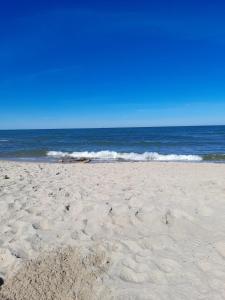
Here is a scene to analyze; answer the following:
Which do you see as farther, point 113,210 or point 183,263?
point 113,210

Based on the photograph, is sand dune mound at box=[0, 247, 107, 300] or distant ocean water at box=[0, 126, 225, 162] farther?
distant ocean water at box=[0, 126, 225, 162]

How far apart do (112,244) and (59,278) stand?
2.81ft

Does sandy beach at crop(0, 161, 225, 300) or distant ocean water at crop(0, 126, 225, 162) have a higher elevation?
sandy beach at crop(0, 161, 225, 300)

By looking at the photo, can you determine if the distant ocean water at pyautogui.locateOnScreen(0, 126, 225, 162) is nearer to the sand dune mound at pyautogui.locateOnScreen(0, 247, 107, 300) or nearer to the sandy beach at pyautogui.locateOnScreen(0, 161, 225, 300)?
the sandy beach at pyautogui.locateOnScreen(0, 161, 225, 300)

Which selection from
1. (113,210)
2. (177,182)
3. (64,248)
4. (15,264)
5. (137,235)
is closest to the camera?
(15,264)

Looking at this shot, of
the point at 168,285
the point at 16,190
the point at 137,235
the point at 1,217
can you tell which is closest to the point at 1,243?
the point at 1,217

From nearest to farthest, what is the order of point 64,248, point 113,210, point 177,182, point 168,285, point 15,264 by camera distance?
point 168,285, point 15,264, point 64,248, point 113,210, point 177,182

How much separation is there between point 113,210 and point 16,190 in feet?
7.63

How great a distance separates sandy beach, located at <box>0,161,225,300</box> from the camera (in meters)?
2.88

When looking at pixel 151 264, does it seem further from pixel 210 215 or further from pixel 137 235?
pixel 210 215

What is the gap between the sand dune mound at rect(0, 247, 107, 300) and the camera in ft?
9.19

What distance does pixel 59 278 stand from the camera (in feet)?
9.90

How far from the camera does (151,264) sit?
3.25 metres

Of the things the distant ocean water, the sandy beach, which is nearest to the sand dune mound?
the sandy beach
